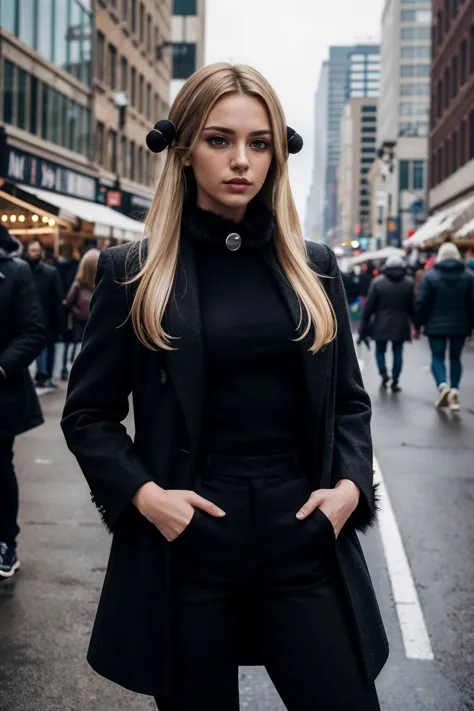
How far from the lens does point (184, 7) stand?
263 feet

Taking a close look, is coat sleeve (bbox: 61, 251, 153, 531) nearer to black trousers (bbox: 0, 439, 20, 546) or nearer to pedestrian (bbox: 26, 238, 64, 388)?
black trousers (bbox: 0, 439, 20, 546)

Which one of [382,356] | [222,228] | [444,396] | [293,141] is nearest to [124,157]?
[382,356]

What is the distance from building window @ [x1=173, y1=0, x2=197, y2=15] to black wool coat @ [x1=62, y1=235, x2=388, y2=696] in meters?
81.2

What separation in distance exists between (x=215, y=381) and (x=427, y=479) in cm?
625

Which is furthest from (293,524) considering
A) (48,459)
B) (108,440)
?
(48,459)

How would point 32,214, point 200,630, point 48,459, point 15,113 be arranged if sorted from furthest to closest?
point 15,113
point 32,214
point 48,459
point 200,630

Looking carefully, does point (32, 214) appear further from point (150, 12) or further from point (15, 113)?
point (150, 12)

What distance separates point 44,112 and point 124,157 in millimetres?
13156

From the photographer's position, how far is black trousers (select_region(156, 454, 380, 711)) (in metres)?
2.24

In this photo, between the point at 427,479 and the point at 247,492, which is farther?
the point at 427,479

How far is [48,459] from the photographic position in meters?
9.05

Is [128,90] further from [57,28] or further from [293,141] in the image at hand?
[293,141]

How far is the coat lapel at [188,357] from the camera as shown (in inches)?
87.9

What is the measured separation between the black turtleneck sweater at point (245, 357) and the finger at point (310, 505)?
0.13 m
